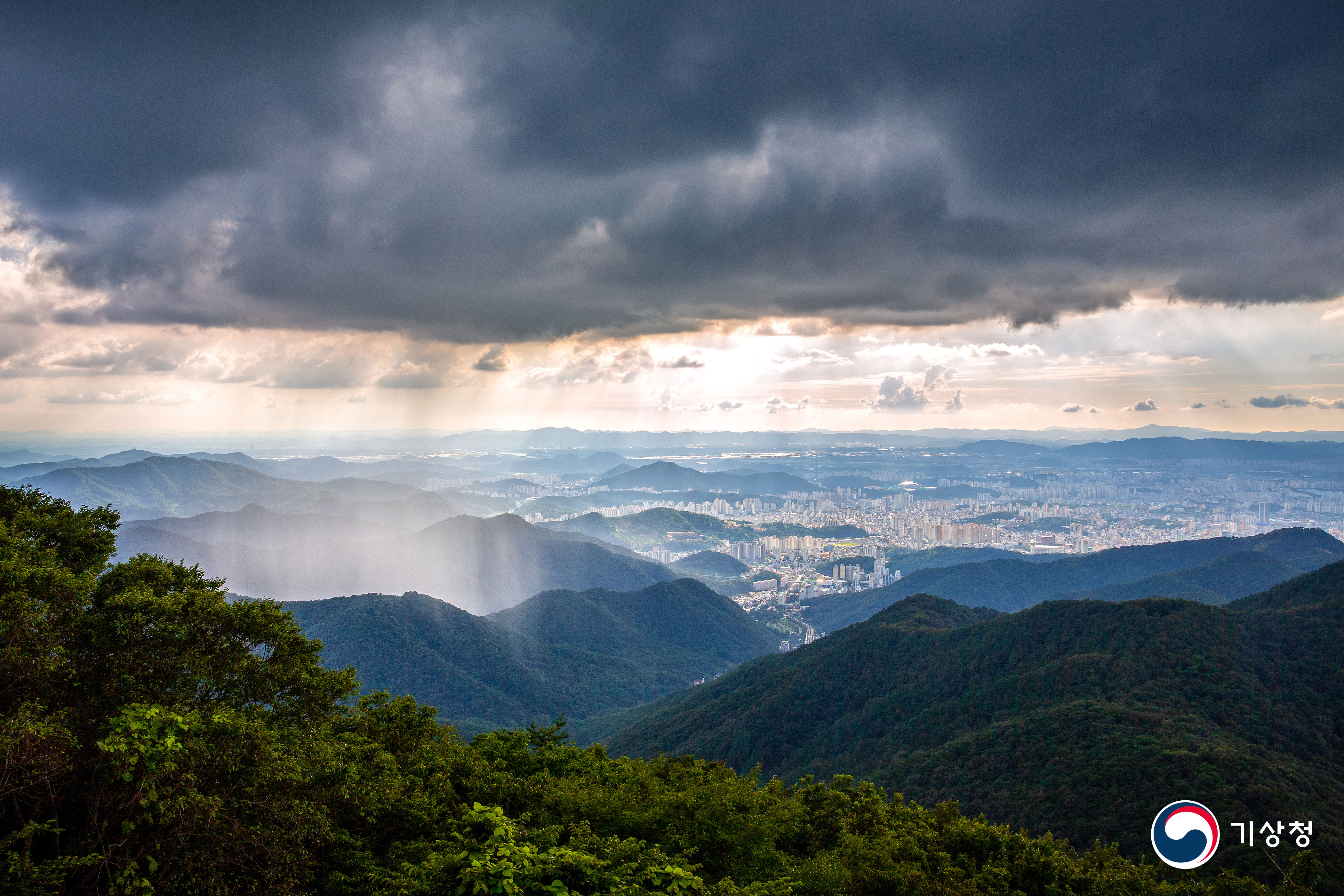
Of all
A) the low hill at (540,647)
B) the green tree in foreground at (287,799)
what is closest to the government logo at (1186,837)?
the green tree in foreground at (287,799)

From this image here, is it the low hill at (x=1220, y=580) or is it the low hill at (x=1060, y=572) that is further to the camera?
the low hill at (x=1060, y=572)

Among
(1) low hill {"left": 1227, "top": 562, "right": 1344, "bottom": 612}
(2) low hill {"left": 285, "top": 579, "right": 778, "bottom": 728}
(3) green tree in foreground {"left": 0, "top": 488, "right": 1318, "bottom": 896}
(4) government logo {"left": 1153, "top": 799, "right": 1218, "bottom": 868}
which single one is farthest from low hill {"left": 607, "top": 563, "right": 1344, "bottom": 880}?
(2) low hill {"left": 285, "top": 579, "right": 778, "bottom": 728}

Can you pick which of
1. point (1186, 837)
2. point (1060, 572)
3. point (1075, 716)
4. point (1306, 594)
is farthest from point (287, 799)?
point (1060, 572)

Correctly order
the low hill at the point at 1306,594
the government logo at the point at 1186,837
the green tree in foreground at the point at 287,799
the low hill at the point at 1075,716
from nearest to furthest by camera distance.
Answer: the green tree in foreground at the point at 287,799, the government logo at the point at 1186,837, the low hill at the point at 1075,716, the low hill at the point at 1306,594

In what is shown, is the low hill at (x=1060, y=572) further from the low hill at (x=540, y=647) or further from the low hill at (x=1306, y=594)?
the low hill at (x=1306, y=594)

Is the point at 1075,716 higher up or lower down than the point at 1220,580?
higher up

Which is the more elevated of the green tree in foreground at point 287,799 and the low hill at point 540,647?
the green tree in foreground at point 287,799

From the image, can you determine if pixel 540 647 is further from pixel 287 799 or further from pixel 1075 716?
pixel 287 799
